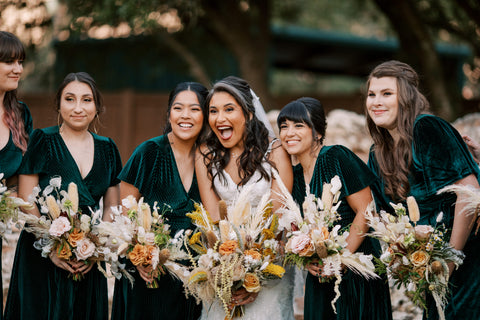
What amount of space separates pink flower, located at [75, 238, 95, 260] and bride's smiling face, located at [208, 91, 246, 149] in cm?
127

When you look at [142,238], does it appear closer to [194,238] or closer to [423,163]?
[194,238]

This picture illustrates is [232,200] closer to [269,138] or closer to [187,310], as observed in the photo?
[269,138]

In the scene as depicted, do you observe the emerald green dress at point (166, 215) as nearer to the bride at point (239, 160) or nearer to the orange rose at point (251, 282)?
the bride at point (239, 160)

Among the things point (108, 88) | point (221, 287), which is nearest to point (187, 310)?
point (221, 287)

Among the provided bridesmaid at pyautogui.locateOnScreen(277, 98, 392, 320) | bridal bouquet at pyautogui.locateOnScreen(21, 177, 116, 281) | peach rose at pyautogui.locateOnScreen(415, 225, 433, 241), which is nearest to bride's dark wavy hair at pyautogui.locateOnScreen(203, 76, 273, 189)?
bridesmaid at pyautogui.locateOnScreen(277, 98, 392, 320)

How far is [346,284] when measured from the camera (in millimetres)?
4098

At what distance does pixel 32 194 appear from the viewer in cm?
412

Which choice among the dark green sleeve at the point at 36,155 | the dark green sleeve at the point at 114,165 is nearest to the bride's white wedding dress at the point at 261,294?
the dark green sleeve at the point at 114,165

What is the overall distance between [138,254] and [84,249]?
442mm

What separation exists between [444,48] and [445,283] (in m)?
14.9

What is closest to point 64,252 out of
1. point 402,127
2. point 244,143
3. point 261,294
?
point 261,294

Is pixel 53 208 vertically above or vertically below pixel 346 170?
below

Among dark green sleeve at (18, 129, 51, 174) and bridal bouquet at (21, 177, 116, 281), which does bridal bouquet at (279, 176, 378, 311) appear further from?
dark green sleeve at (18, 129, 51, 174)

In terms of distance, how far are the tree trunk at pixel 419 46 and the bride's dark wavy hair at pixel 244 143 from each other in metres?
6.79
